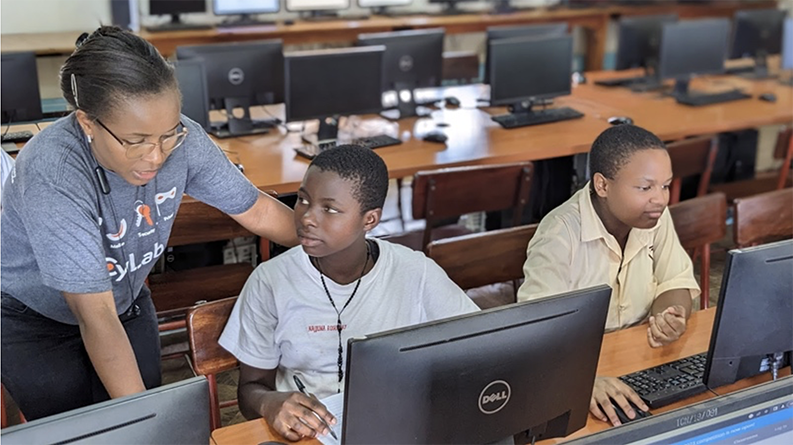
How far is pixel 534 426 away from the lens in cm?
126

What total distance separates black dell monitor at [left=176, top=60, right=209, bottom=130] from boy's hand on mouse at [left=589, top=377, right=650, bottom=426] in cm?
224

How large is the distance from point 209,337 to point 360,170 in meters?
0.46

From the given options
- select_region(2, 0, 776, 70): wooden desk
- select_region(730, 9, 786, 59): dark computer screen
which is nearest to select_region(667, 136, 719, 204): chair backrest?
select_region(730, 9, 786, 59): dark computer screen

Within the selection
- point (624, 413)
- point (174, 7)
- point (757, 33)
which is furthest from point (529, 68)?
point (174, 7)

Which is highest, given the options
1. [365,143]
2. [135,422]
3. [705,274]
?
[135,422]

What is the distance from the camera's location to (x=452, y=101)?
4328mm

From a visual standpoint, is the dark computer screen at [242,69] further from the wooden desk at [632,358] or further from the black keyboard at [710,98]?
the wooden desk at [632,358]

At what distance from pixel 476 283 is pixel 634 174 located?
51cm

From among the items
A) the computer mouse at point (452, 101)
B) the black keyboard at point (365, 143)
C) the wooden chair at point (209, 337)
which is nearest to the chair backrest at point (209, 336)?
the wooden chair at point (209, 337)

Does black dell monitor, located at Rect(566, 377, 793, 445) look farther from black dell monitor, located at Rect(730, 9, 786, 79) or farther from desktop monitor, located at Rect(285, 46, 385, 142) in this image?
black dell monitor, located at Rect(730, 9, 786, 79)

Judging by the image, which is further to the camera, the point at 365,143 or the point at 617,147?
the point at 365,143

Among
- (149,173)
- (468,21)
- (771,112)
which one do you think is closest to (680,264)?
(149,173)

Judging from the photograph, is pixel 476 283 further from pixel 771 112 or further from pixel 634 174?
pixel 771 112

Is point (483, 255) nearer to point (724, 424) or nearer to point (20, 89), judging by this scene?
point (724, 424)
